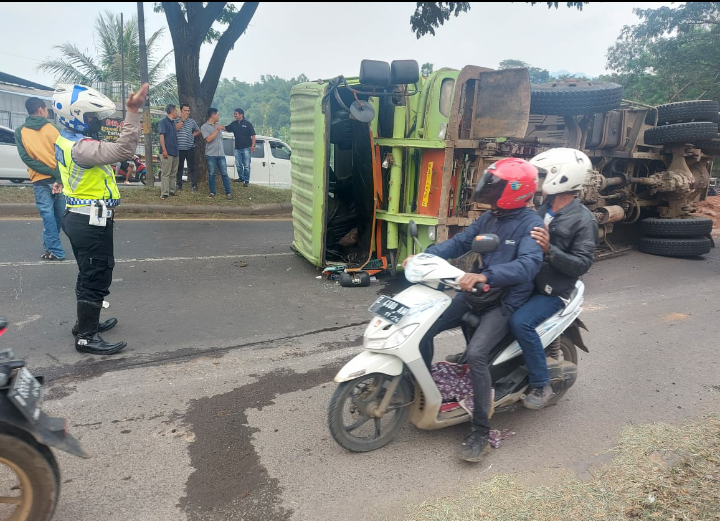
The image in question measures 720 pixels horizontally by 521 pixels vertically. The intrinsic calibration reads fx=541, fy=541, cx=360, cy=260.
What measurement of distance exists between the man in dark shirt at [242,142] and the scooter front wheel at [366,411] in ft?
35.7

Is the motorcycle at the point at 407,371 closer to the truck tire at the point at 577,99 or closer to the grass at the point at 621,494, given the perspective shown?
the grass at the point at 621,494

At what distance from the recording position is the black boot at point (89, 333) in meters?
4.27

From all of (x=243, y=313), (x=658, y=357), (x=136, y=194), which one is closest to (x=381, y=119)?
(x=243, y=313)

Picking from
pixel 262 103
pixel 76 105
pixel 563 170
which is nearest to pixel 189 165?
pixel 76 105

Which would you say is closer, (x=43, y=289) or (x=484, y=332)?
(x=484, y=332)

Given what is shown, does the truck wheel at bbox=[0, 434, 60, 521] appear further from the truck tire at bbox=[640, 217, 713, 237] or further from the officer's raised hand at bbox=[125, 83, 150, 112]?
the truck tire at bbox=[640, 217, 713, 237]

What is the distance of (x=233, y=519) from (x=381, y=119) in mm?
5062

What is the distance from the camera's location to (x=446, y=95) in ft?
20.1

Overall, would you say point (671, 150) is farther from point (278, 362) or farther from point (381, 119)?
point (278, 362)

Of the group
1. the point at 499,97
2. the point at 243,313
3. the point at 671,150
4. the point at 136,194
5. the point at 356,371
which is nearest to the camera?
the point at 356,371

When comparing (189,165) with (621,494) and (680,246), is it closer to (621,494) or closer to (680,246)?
(680,246)

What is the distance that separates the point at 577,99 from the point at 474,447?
5738 mm

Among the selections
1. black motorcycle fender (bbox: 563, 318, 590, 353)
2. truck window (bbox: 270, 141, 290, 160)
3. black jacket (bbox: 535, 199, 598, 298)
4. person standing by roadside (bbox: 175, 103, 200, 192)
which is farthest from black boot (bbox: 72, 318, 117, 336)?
truck window (bbox: 270, 141, 290, 160)

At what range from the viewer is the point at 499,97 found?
605cm
